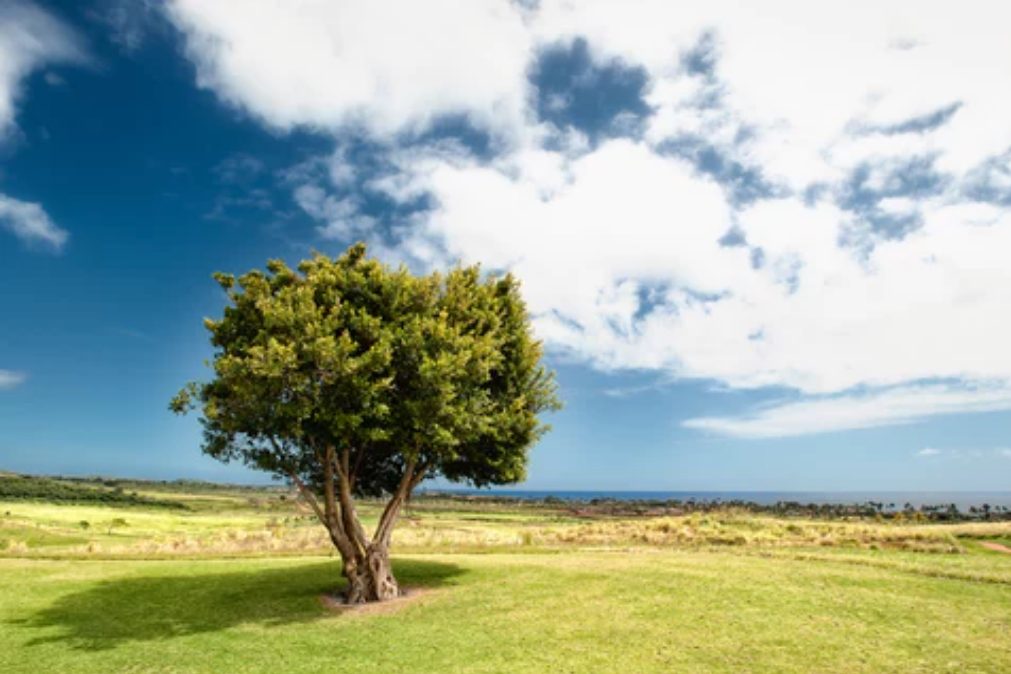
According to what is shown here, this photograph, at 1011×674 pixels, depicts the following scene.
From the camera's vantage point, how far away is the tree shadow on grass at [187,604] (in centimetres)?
1934

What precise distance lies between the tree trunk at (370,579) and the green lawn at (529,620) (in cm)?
143

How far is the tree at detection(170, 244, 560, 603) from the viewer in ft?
68.4

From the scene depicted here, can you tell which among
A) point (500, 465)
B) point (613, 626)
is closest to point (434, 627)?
point (613, 626)

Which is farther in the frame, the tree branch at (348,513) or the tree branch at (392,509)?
the tree branch at (392,509)

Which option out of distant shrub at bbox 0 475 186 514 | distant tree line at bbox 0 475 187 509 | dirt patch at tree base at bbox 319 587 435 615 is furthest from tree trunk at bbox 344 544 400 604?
distant shrub at bbox 0 475 186 514

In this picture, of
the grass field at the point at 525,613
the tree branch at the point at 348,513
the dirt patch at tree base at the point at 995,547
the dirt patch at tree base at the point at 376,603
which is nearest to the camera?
the grass field at the point at 525,613

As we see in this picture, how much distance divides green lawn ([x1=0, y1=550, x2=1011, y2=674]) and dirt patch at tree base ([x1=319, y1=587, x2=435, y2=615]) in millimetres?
444

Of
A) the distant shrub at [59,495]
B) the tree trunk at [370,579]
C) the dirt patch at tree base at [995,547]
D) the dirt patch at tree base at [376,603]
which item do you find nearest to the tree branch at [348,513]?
the tree trunk at [370,579]

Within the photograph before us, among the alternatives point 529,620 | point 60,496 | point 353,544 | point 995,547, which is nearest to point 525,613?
point 529,620

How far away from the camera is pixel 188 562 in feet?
104

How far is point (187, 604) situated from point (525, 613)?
12275mm

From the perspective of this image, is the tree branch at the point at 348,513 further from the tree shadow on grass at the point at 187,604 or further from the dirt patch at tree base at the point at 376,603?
the tree shadow on grass at the point at 187,604

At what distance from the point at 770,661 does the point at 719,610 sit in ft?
15.2

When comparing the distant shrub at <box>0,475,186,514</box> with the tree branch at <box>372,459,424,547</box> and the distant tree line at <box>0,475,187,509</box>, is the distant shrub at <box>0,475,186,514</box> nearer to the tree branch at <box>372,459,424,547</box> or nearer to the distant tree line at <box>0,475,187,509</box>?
the distant tree line at <box>0,475,187,509</box>
